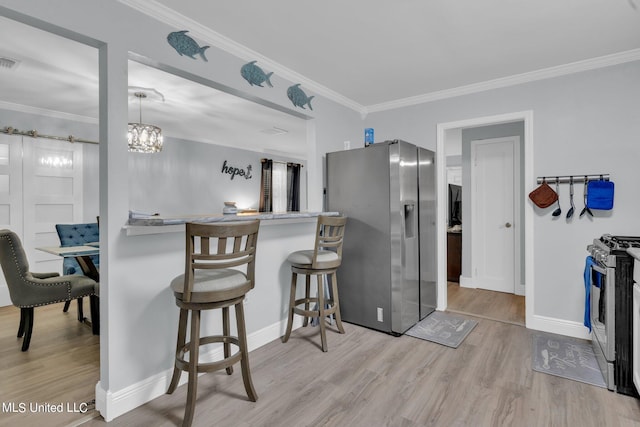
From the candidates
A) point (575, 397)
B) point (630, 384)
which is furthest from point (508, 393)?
point (630, 384)

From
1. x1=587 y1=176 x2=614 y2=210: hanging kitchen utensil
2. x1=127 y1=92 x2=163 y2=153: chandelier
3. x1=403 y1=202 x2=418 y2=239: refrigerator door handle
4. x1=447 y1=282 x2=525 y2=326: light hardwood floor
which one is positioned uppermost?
x1=127 y1=92 x2=163 y2=153: chandelier

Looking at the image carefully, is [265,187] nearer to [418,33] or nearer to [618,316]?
[418,33]

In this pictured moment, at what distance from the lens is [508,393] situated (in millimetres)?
2096

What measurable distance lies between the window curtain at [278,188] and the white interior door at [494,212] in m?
3.90

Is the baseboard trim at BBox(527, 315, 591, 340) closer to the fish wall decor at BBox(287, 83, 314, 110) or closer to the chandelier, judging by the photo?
the fish wall decor at BBox(287, 83, 314, 110)

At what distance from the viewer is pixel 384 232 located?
9.97ft

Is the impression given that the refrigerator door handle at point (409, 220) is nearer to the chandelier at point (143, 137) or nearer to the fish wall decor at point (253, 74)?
the fish wall decor at point (253, 74)

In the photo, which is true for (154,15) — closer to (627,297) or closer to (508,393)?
(508,393)

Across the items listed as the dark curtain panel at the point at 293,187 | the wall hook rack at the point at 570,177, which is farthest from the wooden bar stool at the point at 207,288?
the dark curtain panel at the point at 293,187

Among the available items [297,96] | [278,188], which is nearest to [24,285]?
[297,96]

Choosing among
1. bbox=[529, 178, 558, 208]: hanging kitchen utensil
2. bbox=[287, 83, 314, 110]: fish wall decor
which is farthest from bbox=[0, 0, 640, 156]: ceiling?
bbox=[529, 178, 558, 208]: hanging kitchen utensil

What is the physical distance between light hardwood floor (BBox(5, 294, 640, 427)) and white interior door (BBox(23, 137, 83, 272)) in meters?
1.87

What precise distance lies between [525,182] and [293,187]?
523cm

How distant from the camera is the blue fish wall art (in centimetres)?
214
